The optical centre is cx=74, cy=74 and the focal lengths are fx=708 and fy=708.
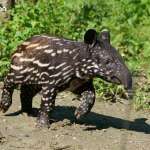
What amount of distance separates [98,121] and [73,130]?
81cm

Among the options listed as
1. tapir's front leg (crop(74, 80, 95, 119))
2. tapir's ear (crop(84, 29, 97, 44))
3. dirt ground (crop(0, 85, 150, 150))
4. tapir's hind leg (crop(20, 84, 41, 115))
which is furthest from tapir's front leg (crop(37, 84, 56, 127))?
tapir's ear (crop(84, 29, 97, 44))

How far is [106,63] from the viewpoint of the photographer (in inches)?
332

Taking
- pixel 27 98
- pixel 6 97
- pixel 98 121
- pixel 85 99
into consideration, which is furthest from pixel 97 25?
pixel 85 99

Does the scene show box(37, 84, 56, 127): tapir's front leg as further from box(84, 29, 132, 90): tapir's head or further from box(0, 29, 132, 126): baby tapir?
box(84, 29, 132, 90): tapir's head

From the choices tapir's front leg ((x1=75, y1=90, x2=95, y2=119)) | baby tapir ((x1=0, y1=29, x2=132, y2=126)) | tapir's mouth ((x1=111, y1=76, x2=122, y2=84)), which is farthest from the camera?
tapir's front leg ((x1=75, y1=90, x2=95, y2=119))

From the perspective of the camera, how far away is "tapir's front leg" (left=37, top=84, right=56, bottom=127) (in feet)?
27.5

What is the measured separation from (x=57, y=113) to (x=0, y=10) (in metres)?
3.87

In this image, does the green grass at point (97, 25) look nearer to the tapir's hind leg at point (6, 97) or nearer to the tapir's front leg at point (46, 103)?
the tapir's hind leg at point (6, 97)

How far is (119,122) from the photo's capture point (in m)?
9.41

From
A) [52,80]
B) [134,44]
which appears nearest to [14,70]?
[52,80]

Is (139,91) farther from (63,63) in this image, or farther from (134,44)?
(63,63)

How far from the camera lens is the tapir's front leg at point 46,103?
8375mm

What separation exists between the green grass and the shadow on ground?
0.81 m

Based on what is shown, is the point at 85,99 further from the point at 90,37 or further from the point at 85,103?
the point at 90,37
